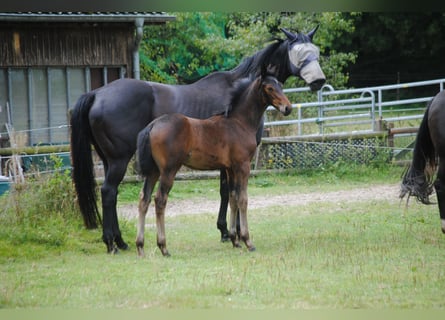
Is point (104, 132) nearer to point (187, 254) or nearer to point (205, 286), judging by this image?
point (187, 254)

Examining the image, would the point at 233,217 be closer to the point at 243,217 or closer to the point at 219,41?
the point at 243,217

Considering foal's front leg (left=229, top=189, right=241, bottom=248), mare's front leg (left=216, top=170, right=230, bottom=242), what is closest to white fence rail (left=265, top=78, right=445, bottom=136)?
mare's front leg (left=216, top=170, right=230, bottom=242)

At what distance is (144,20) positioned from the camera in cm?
1295

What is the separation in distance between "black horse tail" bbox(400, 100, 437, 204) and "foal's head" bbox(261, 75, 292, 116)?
61.6 inches

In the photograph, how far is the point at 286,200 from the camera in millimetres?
11008

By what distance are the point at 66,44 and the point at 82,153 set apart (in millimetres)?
5992

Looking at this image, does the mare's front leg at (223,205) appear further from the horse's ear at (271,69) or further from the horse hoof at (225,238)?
the horse's ear at (271,69)

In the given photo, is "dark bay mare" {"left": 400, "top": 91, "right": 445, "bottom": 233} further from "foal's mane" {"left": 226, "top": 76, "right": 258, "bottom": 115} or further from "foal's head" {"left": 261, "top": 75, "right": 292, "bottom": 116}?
"foal's mane" {"left": 226, "top": 76, "right": 258, "bottom": 115}

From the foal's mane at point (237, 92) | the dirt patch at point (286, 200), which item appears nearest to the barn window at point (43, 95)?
the dirt patch at point (286, 200)

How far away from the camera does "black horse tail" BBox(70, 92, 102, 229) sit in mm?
7340

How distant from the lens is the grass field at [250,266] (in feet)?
16.3

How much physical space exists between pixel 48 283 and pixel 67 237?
1.83m

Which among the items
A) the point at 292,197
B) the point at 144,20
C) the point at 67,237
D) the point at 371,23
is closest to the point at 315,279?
the point at 67,237

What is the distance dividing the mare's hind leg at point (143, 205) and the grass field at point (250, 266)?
0.16 meters
